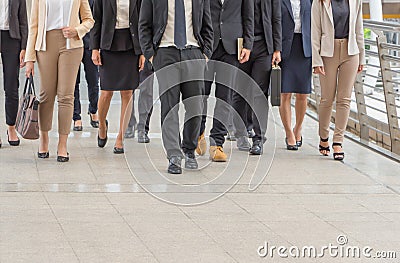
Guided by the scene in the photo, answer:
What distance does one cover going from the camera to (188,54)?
9375 millimetres

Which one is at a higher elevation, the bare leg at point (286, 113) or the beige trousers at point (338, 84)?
the beige trousers at point (338, 84)

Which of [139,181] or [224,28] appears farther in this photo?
[224,28]

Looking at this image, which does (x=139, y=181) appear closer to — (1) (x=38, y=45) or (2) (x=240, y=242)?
(1) (x=38, y=45)

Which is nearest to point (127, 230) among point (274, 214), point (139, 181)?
point (274, 214)

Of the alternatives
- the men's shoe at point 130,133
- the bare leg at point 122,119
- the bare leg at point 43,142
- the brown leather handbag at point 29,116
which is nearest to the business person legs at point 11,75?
the brown leather handbag at point 29,116

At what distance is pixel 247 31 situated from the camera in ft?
33.7

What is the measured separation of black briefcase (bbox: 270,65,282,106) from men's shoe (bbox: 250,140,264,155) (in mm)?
735

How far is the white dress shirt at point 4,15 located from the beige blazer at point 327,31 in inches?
129

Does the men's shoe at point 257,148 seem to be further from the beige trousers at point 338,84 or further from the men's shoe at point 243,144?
the beige trousers at point 338,84

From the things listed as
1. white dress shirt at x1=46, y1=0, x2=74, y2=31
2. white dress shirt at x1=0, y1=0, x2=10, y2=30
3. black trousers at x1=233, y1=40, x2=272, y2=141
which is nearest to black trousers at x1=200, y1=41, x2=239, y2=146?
black trousers at x1=233, y1=40, x2=272, y2=141

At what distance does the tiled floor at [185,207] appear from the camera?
662 cm

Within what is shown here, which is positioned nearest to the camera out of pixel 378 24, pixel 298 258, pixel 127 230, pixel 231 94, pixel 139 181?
pixel 298 258

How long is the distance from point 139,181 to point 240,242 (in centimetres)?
241

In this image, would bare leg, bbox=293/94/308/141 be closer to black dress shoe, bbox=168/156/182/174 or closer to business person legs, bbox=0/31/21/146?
black dress shoe, bbox=168/156/182/174
